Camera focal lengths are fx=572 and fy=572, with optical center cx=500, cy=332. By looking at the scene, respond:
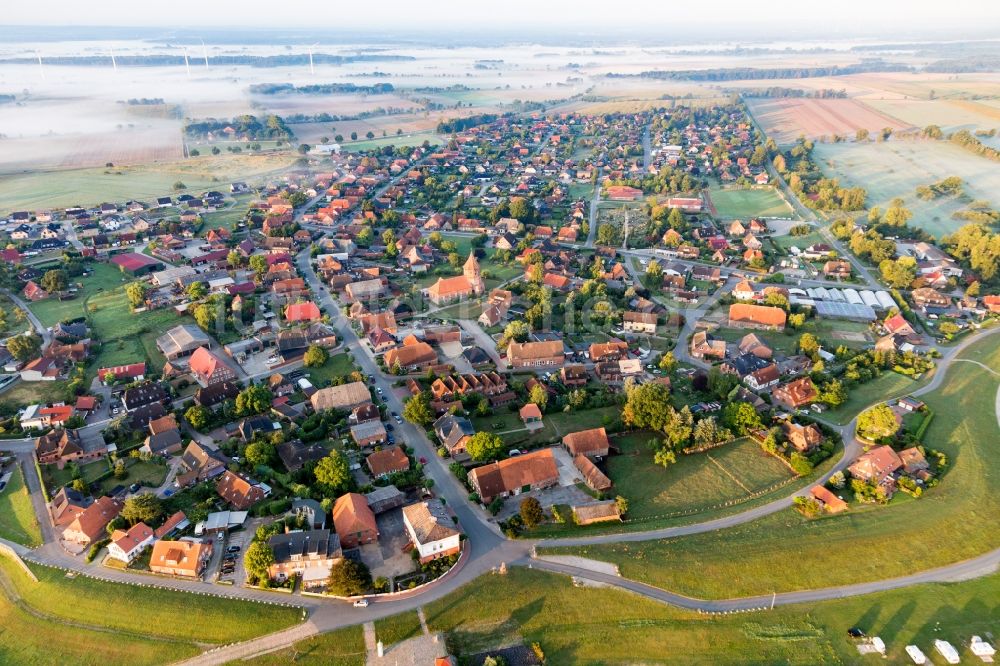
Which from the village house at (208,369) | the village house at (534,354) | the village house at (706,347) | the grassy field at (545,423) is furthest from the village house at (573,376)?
the village house at (208,369)

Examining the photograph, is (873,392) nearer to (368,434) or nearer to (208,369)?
(368,434)

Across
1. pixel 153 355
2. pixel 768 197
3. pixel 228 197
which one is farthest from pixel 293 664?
pixel 768 197

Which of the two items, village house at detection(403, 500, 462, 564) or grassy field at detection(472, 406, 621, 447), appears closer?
village house at detection(403, 500, 462, 564)

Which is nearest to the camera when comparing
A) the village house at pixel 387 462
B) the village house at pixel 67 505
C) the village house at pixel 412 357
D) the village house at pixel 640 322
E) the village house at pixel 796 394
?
the village house at pixel 67 505

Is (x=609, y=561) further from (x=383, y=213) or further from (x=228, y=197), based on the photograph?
(x=228, y=197)

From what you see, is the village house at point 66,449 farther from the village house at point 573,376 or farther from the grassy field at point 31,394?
the village house at point 573,376

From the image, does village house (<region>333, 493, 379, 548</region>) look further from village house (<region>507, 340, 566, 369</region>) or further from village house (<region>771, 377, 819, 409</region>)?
village house (<region>771, 377, 819, 409</region>)

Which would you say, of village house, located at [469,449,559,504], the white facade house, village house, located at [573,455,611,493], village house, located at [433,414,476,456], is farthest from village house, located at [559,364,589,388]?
the white facade house
